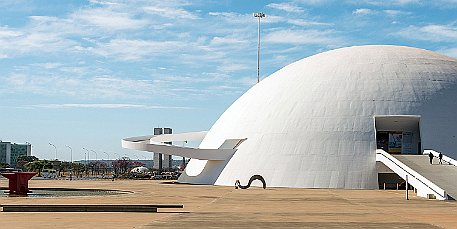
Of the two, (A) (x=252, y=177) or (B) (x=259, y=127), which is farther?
(B) (x=259, y=127)

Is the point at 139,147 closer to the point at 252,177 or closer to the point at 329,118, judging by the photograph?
the point at 252,177

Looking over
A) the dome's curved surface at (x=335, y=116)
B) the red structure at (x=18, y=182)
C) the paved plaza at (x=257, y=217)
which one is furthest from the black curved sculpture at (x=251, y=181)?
the paved plaza at (x=257, y=217)

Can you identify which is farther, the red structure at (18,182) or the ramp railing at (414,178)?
the red structure at (18,182)

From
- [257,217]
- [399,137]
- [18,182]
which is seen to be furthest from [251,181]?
[257,217]

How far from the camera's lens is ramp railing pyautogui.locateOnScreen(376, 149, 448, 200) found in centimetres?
3588

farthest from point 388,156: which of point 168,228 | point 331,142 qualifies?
point 168,228

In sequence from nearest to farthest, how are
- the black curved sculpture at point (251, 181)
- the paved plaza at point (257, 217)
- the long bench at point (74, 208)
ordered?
the paved plaza at point (257, 217) → the long bench at point (74, 208) → the black curved sculpture at point (251, 181)

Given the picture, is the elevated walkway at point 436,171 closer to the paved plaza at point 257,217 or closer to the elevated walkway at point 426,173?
the elevated walkway at point 426,173

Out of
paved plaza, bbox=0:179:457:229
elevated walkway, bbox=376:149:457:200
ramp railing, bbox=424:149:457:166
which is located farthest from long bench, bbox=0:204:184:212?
ramp railing, bbox=424:149:457:166

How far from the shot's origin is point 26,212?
2392cm

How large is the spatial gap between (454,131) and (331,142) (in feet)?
29.5

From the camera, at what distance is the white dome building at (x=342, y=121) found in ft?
160

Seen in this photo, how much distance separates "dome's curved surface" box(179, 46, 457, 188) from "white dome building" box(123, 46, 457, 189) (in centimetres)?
7

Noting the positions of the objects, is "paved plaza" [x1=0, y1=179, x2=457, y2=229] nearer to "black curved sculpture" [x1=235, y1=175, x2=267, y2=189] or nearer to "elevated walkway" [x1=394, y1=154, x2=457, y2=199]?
"elevated walkway" [x1=394, y1=154, x2=457, y2=199]
